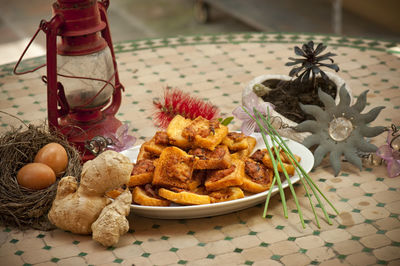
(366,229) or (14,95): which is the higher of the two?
(14,95)

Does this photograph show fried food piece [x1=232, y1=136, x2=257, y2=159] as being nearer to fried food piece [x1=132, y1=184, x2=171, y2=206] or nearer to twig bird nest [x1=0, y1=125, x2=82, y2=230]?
fried food piece [x1=132, y1=184, x2=171, y2=206]

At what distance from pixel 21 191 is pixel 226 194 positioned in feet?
1.53

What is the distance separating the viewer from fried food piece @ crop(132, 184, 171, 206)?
1.29 m

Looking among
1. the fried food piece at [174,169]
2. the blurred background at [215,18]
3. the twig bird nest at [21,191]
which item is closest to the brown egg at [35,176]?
the twig bird nest at [21,191]

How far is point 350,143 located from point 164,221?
53 cm

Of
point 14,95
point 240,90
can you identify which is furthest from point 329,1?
point 14,95

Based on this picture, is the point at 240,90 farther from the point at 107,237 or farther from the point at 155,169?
the point at 107,237

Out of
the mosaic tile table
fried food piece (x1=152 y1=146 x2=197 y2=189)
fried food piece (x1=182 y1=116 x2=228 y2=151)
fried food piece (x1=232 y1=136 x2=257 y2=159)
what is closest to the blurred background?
the mosaic tile table

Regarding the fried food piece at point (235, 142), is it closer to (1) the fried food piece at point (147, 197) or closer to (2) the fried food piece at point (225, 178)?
(2) the fried food piece at point (225, 178)

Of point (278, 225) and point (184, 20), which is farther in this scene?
point (184, 20)

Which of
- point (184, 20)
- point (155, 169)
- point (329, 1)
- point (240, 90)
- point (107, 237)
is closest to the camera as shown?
point (107, 237)

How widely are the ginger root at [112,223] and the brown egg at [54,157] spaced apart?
0.67 feet

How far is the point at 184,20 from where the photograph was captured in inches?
198

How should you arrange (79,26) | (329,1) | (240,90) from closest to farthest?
1. (79,26)
2. (240,90)
3. (329,1)
